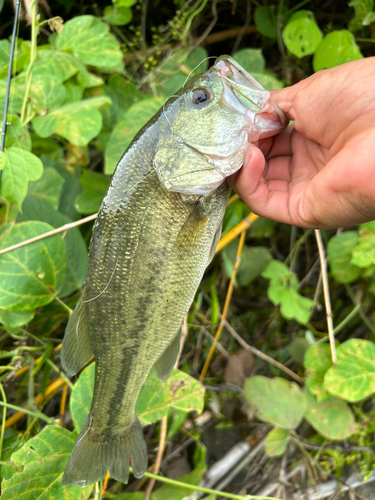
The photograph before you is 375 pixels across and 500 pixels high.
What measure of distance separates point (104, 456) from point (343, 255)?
152 centimetres

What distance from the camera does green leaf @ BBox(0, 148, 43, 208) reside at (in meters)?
1.38

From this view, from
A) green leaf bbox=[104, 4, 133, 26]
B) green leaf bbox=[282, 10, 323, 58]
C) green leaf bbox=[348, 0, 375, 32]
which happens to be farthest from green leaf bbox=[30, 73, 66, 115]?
green leaf bbox=[348, 0, 375, 32]

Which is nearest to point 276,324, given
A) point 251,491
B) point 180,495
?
point 251,491

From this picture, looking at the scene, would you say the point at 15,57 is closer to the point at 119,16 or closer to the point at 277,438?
the point at 119,16

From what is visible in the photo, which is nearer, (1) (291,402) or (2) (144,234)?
(2) (144,234)

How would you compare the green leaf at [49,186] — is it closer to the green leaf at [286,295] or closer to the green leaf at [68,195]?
the green leaf at [68,195]

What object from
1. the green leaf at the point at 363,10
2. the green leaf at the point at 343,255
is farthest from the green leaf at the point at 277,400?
the green leaf at the point at 363,10

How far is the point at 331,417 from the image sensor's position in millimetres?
1910

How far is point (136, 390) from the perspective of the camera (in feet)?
4.62

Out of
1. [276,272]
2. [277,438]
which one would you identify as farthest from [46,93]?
[277,438]

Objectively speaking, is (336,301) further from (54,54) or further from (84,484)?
(54,54)

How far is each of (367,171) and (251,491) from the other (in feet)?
7.00

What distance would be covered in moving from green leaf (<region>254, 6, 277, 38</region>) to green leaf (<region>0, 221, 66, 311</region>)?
1.69m

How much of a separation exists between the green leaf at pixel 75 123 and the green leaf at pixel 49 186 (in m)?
0.24
